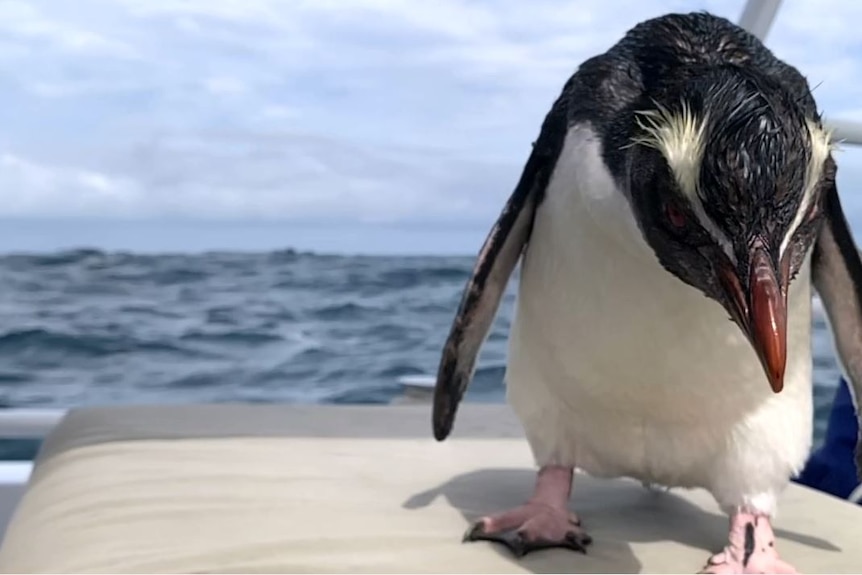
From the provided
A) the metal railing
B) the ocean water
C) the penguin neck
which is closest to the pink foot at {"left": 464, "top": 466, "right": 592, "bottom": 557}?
the penguin neck

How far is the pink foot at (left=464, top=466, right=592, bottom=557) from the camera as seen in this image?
50.8 inches

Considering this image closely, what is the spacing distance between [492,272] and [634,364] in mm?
233

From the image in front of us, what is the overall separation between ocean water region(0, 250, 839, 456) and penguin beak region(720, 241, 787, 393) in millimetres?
1257

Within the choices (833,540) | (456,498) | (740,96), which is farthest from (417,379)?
(740,96)

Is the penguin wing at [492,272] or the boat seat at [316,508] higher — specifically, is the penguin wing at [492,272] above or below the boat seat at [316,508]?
above

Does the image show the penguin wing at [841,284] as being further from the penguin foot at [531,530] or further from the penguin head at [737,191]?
the penguin foot at [531,530]

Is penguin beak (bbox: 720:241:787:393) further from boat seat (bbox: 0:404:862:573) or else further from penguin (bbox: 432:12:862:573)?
boat seat (bbox: 0:404:862:573)

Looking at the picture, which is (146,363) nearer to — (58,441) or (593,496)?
(58,441)

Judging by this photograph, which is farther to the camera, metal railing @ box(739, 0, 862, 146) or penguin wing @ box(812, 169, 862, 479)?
metal railing @ box(739, 0, 862, 146)

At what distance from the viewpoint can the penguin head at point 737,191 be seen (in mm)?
950

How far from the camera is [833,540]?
1.41 metres

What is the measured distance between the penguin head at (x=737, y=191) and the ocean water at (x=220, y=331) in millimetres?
1185

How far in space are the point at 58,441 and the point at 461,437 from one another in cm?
68

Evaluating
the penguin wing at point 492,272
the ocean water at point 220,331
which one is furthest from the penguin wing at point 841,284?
the ocean water at point 220,331
